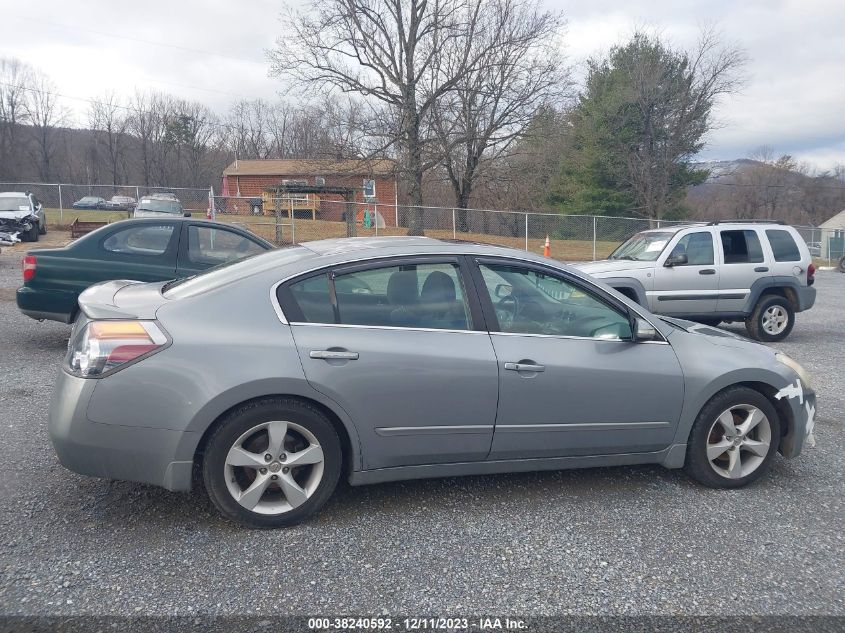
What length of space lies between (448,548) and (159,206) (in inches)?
1023

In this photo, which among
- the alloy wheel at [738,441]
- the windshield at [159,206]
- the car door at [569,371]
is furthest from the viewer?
the windshield at [159,206]

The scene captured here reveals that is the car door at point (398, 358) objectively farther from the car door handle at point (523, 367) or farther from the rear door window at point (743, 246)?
the rear door window at point (743, 246)

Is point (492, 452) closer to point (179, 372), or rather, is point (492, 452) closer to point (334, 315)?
point (334, 315)

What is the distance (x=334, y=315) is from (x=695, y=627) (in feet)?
7.39

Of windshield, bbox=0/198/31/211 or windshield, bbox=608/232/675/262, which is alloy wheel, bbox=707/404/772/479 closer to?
windshield, bbox=608/232/675/262

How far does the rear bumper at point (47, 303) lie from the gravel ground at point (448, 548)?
128 inches

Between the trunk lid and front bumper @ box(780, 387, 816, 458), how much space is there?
389 centimetres

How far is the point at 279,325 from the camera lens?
11.5 feet

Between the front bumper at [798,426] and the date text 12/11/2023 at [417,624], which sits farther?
the front bumper at [798,426]

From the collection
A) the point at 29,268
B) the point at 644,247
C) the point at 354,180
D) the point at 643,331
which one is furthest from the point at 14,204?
the point at 643,331

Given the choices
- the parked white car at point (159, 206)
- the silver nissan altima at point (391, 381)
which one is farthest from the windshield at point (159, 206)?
the silver nissan altima at point (391, 381)

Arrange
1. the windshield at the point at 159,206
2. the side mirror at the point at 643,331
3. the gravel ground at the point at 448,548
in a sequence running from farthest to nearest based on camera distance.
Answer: the windshield at the point at 159,206
the side mirror at the point at 643,331
the gravel ground at the point at 448,548

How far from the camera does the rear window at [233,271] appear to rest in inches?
149

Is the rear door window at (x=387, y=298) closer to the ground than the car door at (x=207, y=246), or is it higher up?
closer to the ground
